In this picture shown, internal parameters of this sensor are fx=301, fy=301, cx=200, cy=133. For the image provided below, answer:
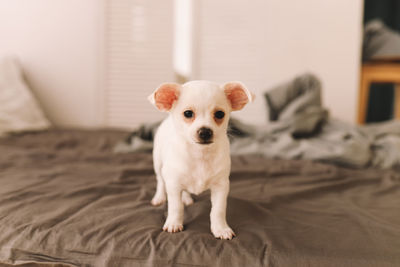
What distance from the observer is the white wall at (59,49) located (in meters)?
2.36

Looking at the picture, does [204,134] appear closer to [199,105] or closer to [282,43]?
[199,105]

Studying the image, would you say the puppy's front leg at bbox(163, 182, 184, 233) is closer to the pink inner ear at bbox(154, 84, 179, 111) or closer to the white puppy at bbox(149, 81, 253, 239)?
the white puppy at bbox(149, 81, 253, 239)

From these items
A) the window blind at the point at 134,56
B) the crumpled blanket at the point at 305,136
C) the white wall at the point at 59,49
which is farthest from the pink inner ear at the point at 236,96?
the white wall at the point at 59,49

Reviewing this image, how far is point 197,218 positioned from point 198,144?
22 cm

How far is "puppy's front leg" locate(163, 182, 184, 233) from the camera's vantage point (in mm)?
762

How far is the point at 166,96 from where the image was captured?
0.80 metres

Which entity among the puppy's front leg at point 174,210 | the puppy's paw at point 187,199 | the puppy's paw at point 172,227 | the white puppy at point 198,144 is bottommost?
the puppy's paw at point 187,199

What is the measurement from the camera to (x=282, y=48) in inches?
100

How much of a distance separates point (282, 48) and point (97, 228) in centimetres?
224

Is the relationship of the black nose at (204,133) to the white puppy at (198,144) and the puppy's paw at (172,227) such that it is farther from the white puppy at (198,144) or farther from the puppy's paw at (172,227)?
the puppy's paw at (172,227)

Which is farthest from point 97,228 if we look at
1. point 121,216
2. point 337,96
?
point 337,96

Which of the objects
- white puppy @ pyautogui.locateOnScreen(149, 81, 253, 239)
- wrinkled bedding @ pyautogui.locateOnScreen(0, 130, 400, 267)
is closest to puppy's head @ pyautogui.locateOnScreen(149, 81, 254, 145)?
white puppy @ pyautogui.locateOnScreen(149, 81, 253, 239)

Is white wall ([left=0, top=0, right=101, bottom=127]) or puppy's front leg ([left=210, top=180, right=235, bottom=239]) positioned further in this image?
white wall ([left=0, top=0, right=101, bottom=127])

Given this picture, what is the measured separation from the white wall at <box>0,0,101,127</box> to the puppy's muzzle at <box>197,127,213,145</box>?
2003 millimetres
